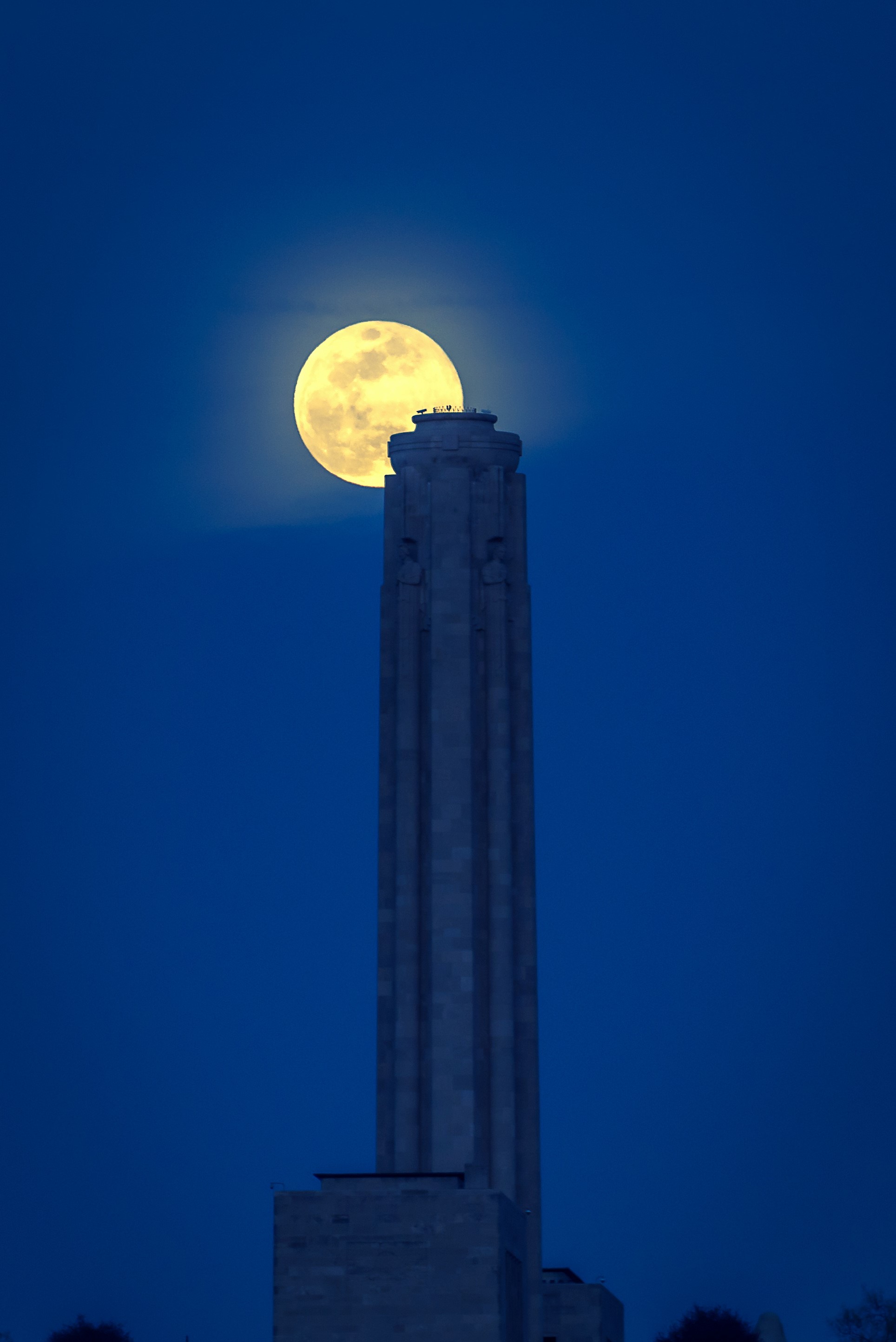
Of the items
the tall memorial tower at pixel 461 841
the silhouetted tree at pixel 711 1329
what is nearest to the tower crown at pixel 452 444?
the tall memorial tower at pixel 461 841

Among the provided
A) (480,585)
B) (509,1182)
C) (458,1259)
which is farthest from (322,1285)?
(480,585)

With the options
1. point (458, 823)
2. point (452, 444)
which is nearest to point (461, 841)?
point (458, 823)

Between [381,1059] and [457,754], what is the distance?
10311mm

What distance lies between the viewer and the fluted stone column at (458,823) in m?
82.2

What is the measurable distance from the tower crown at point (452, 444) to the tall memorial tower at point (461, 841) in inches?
2.5

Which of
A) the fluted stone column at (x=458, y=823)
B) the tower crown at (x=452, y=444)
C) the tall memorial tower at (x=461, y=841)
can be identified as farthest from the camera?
the tower crown at (x=452, y=444)

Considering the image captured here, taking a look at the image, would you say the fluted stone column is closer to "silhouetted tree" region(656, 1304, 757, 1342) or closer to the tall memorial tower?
the tall memorial tower

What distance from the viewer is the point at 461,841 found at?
8412 cm

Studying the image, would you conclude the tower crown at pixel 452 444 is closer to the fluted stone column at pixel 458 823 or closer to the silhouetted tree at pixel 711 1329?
the fluted stone column at pixel 458 823

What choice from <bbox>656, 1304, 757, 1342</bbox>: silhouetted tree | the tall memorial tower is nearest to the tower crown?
the tall memorial tower

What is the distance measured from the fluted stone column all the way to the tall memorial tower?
0.19 ft

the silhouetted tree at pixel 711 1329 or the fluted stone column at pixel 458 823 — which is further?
the silhouetted tree at pixel 711 1329

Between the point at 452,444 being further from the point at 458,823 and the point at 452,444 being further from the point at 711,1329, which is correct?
the point at 711,1329

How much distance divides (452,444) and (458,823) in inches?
528
